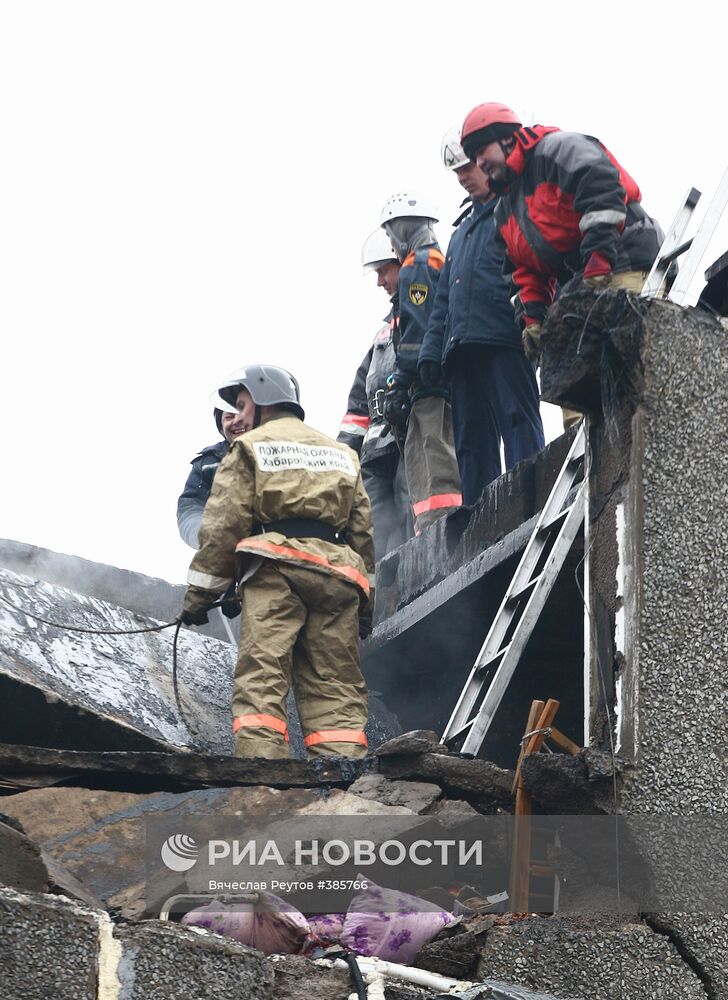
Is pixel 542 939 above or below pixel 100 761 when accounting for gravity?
below

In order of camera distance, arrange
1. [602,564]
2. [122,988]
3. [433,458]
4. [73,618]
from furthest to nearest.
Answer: [433,458] → [73,618] → [602,564] → [122,988]

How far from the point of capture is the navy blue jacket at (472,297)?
295 inches

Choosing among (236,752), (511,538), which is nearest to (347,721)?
(236,752)

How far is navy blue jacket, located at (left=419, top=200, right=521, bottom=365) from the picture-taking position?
7.49 m

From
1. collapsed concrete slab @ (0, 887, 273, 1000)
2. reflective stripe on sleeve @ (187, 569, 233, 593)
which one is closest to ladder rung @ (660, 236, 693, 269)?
reflective stripe on sleeve @ (187, 569, 233, 593)

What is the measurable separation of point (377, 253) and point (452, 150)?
1.26 metres

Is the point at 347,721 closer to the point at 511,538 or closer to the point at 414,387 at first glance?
the point at 511,538

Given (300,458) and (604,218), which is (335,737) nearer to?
(300,458)

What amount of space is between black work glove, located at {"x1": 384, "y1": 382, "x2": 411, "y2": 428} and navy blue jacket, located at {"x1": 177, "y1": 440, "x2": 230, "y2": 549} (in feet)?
2.76

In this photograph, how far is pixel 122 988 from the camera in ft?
12.1

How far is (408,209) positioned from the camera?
8.72m

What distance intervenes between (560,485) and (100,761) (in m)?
1.96

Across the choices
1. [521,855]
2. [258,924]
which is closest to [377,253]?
[521,855]

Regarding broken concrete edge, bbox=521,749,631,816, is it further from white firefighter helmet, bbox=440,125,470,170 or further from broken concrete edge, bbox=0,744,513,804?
white firefighter helmet, bbox=440,125,470,170
